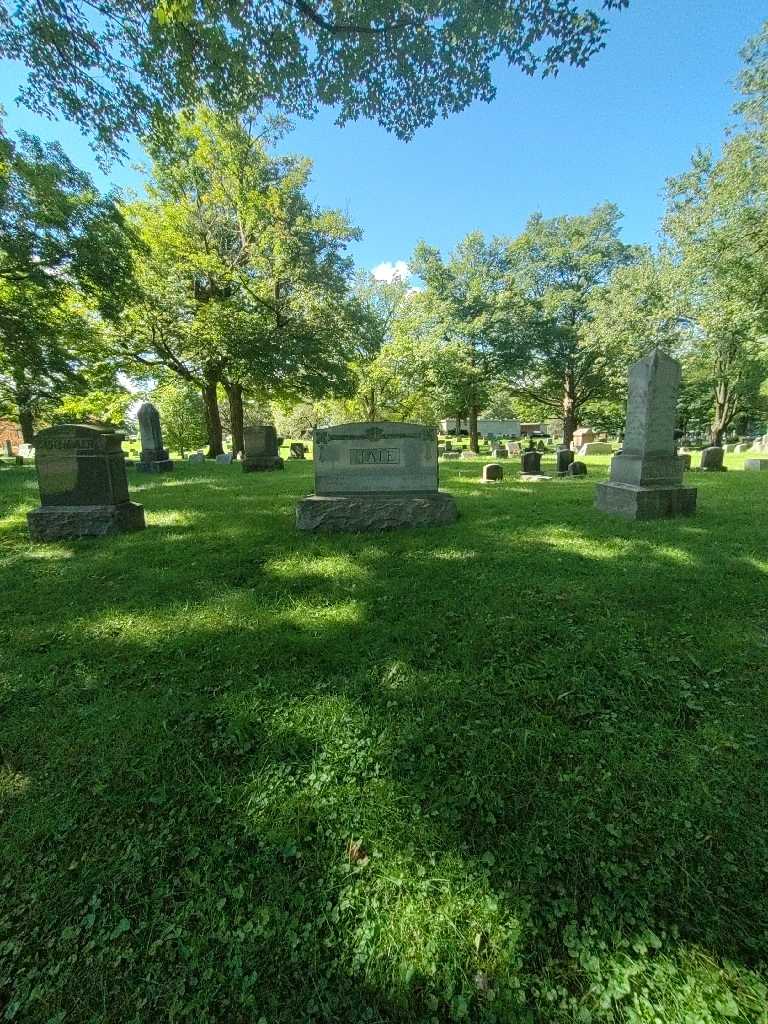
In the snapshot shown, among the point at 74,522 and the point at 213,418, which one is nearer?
the point at 74,522

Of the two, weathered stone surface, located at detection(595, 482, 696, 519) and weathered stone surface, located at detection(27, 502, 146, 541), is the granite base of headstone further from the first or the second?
weathered stone surface, located at detection(27, 502, 146, 541)

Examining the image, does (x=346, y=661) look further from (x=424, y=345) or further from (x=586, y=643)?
(x=424, y=345)

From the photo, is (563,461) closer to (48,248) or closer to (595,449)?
(595,449)

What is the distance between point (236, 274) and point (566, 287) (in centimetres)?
1910

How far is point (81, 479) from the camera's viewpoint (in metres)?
5.69

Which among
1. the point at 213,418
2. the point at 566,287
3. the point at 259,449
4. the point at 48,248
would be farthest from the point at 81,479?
the point at 566,287

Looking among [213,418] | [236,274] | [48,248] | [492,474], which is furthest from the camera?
[213,418]

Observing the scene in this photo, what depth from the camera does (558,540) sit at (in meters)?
5.09

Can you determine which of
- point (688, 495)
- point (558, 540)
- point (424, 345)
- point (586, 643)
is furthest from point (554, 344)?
point (586, 643)

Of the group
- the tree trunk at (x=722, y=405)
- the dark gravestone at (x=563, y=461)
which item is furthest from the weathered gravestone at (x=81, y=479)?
the tree trunk at (x=722, y=405)

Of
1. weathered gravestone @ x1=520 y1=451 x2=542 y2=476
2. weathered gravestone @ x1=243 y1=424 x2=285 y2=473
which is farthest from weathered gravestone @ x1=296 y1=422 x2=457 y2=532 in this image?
weathered gravestone @ x1=243 y1=424 x2=285 y2=473

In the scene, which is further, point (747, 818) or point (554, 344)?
point (554, 344)

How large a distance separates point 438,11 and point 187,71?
3.06 m

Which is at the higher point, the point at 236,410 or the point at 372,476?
the point at 236,410
